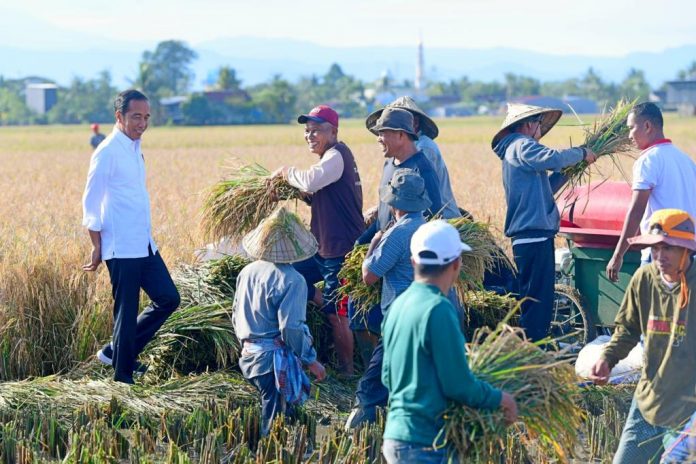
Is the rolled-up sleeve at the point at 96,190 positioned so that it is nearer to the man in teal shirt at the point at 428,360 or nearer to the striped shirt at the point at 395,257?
the striped shirt at the point at 395,257

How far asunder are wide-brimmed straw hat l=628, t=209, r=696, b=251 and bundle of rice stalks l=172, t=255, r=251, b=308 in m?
3.68

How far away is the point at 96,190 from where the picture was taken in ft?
22.0

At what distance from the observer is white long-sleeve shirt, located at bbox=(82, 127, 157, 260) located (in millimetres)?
6703

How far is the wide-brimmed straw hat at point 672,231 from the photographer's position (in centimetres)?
435

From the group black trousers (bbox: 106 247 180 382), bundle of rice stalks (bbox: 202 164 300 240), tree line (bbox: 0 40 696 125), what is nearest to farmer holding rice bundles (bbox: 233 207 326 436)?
black trousers (bbox: 106 247 180 382)

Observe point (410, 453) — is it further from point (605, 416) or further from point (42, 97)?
point (42, 97)

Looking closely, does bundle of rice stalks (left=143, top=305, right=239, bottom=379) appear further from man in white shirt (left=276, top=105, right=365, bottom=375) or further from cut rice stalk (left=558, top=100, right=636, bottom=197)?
cut rice stalk (left=558, top=100, right=636, bottom=197)

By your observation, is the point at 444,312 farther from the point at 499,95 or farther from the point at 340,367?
the point at 499,95

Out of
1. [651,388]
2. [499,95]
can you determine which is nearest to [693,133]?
[651,388]

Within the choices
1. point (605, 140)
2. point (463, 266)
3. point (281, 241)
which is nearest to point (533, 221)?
point (463, 266)

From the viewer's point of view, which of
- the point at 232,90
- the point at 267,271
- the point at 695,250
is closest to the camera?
the point at 695,250

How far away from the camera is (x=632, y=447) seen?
4574 mm

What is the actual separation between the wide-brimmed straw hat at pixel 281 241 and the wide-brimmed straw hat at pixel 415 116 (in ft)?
5.07

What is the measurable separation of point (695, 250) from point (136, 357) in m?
3.86
